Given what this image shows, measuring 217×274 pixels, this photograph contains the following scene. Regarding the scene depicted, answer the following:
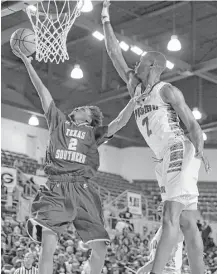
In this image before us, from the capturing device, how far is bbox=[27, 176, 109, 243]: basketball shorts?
4895 mm

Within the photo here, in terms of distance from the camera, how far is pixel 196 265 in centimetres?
437

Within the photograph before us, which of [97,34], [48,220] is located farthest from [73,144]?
[97,34]

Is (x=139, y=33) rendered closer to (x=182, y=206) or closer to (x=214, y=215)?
(x=214, y=215)

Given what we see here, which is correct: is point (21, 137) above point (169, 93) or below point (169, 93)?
above

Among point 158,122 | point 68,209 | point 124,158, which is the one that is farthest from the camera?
point 124,158

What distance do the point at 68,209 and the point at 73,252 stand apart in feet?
34.2

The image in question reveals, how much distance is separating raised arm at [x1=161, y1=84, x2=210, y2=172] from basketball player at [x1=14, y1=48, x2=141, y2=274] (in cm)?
51

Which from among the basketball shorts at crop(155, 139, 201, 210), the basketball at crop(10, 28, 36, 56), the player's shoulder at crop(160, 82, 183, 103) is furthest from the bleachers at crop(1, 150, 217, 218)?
the basketball shorts at crop(155, 139, 201, 210)

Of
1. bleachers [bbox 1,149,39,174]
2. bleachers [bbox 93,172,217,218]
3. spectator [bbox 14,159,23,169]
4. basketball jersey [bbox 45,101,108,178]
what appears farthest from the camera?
bleachers [bbox 93,172,217,218]

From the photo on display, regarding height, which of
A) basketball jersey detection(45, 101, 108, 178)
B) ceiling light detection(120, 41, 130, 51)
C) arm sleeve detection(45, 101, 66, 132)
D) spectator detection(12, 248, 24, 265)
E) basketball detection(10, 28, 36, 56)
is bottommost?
spectator detection(12, 248, 24, 265)

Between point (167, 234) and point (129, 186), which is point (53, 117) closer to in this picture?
point (167, 234)

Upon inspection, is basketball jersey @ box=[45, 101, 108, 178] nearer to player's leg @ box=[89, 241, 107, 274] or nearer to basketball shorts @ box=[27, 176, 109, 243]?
basketball shorts @ box=[27, 176, 109, 243]

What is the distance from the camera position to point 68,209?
498 cm

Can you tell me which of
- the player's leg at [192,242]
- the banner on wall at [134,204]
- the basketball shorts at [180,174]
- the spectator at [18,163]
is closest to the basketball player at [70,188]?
the basketball shorts at [180,174]
